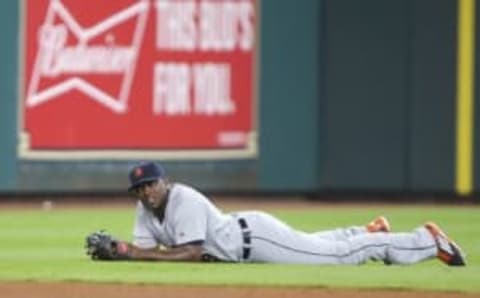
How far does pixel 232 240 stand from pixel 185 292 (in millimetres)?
1167

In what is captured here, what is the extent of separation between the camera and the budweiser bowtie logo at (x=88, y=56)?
63.5ft

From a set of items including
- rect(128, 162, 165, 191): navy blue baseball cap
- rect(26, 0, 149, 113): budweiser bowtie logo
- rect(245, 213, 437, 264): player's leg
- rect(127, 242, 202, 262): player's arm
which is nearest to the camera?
rect(128, 162, 165, 191): navy blue baseball cap

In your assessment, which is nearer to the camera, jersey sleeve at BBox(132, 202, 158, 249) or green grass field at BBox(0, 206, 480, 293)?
green grass field at BBox(0, 206, 480, 293)

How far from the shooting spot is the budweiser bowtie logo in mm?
19359

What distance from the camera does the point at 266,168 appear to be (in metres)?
20.1

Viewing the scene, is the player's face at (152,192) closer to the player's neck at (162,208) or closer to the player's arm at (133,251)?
the player's neck at (162,208)

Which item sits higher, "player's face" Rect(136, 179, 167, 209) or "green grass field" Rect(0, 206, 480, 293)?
"player's face" Rect(136, 179, 167, 209)

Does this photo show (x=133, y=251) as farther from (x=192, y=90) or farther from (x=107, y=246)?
(x=192, y=90)

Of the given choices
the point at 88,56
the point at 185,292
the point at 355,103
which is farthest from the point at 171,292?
the point at 355,103

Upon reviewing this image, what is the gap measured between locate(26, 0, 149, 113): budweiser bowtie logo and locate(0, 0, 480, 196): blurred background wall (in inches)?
46.5

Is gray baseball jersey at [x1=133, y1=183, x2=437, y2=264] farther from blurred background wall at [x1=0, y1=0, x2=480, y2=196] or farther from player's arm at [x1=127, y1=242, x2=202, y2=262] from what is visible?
blurred background wall at [x1=0, y1=0, x2=480, y2=196]

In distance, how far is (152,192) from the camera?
431 inches

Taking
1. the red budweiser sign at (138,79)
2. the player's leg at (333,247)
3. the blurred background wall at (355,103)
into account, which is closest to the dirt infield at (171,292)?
the player's leg at (333,247)

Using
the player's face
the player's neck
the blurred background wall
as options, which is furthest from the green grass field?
the blurred background wall
